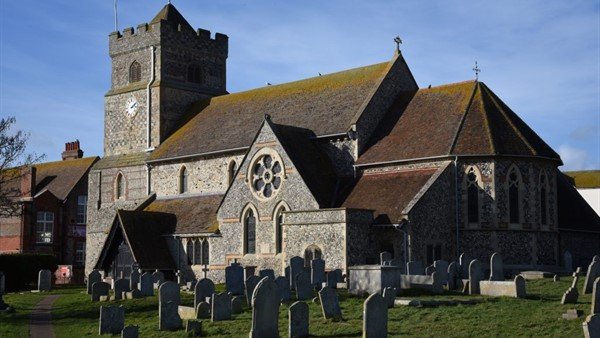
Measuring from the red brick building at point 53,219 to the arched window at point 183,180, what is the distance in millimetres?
15570

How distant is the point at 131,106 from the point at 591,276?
36.8m

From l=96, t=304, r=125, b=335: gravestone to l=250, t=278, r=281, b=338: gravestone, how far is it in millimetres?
6571

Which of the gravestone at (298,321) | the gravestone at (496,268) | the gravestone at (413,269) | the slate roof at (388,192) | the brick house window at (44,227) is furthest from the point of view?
the brick house window at (44,227)

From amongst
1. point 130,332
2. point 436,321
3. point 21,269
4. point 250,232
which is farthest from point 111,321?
point 21,269

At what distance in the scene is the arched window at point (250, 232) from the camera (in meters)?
43.1

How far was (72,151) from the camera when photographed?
3046 inches

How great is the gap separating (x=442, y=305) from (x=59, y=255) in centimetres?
4693

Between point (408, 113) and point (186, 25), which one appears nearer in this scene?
point (408, 113)

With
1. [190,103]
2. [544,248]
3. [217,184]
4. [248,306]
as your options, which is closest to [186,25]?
[190,103]

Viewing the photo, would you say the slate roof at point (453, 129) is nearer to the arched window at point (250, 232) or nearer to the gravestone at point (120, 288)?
the arched window at point (250, 232)

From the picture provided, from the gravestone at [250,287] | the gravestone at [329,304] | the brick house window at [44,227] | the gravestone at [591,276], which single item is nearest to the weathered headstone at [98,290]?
the gravestone at [250,287]

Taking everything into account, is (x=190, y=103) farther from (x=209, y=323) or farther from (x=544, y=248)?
(x=209, y=323)

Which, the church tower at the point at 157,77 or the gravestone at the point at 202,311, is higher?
the church tower at the point at 157,77

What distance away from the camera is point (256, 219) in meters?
42.9
